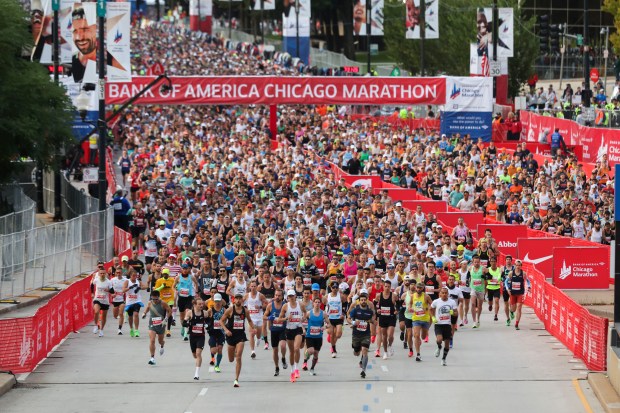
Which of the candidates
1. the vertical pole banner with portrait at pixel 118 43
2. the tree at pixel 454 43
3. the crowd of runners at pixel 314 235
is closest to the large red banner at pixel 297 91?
the crowd of runners at pixel 314 235

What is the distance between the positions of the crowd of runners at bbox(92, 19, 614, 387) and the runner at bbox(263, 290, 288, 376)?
0.03m

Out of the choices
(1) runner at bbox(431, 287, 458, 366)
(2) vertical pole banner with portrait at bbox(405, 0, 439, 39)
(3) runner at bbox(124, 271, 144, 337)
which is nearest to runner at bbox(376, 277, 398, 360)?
(1) runner at bbox(431, 287, 458, 366)

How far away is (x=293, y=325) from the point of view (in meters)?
24.1

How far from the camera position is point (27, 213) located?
35.1 meters

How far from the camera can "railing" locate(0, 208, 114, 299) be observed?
30656 millimetres

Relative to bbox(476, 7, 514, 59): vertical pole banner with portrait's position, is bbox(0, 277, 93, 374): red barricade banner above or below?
below

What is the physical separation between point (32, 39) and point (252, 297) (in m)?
21.7

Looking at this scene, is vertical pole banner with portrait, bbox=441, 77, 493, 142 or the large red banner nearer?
vertical pole banner with portrait, bbox=441, 77, 493, 142

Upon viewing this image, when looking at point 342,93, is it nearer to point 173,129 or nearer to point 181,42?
point 173,129

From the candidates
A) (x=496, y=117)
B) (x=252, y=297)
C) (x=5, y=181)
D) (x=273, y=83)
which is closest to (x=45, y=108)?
(x=5, y=181)

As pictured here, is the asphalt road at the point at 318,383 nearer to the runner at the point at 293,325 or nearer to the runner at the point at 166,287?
the runner at the point at 293,325

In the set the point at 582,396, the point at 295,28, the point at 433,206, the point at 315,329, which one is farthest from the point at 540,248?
the point at 295,28

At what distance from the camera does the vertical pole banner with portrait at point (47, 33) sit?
43.5 metres

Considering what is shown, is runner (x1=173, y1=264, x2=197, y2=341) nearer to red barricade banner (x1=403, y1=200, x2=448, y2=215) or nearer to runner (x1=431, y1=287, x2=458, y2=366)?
runner (x1=431, y1=287, x2=458, y2=366)
